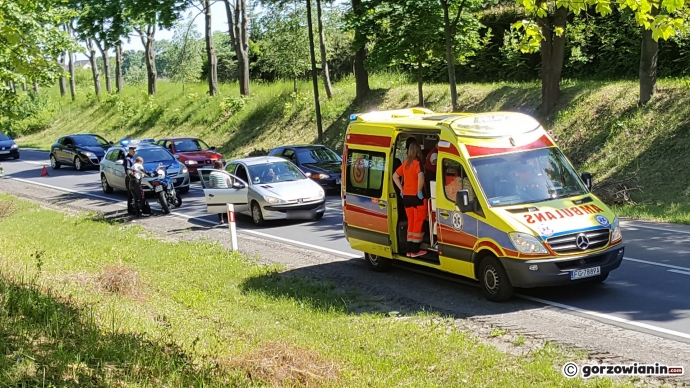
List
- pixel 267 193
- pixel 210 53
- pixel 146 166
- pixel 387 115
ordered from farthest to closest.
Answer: pixel 210 53 → pixel 146 166 → pixel 267 193 → pixel 387 115

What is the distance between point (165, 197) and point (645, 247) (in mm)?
13485

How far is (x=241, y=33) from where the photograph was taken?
138 feet

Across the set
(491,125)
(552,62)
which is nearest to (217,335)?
(491,125)

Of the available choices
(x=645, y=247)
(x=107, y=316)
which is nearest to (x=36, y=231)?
(x=107, y=316)

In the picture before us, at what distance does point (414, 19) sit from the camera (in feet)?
87.5

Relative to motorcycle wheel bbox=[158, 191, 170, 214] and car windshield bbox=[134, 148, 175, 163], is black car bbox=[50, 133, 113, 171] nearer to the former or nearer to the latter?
car windshield bbox=[134, 148, 175, 163]

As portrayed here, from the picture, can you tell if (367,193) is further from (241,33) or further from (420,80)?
(241,33)

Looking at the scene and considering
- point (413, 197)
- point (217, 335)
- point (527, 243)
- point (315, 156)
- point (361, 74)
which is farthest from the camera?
point (361, 74)

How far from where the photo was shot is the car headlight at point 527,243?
10.2m

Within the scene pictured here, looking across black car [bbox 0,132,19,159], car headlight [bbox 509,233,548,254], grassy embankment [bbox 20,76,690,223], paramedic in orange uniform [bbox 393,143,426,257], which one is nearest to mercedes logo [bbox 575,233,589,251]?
car headlight [bbox 509,233,548,254]

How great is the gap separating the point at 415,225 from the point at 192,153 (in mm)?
19673

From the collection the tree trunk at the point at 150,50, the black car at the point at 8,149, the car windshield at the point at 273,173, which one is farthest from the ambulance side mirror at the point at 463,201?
the tree trunk at the point at 150,50

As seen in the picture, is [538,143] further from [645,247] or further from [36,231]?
[36,231]

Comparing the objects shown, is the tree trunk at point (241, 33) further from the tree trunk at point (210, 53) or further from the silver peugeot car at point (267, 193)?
the silver peugeot car at point (267, 193)
